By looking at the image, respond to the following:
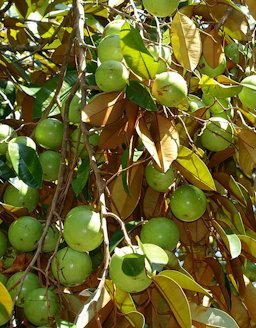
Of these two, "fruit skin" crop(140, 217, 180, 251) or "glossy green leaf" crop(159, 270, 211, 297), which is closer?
"glossy green leaf" crop(159, 270, 211, 297)

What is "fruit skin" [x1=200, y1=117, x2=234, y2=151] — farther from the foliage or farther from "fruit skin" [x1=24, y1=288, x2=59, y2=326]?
"fruit skin" [x1=24, y1=288, x2=59, y2=326]

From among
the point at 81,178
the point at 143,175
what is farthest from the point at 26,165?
the point at 143,175

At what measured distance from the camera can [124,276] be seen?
0.93 m

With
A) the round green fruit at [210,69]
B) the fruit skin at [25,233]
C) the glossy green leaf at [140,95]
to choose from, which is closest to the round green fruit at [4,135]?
the fruit skin at [25,233]

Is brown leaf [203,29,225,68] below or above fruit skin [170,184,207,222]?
above

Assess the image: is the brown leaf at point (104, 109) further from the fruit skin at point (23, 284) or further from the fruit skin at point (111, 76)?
the fruit skin at point (23, 284)

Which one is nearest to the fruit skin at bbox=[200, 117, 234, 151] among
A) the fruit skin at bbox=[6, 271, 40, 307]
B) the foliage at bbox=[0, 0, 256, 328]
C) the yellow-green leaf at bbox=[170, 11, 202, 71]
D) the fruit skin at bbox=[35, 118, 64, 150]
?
the foliage at bbox=[0, 0, 256, 328]

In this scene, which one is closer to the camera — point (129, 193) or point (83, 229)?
point (83, 229)

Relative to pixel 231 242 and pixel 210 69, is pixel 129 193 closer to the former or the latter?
pixel 231 242

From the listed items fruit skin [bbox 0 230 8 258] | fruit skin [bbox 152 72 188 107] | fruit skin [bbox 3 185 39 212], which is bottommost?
fruit skin [bbox 0 230 8 258]

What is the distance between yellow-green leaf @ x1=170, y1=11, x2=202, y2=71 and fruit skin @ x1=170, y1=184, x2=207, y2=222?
0.60 ft

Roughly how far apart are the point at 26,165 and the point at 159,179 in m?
0.20

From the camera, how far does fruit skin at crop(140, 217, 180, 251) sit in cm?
108

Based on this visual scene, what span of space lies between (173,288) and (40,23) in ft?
2.98
